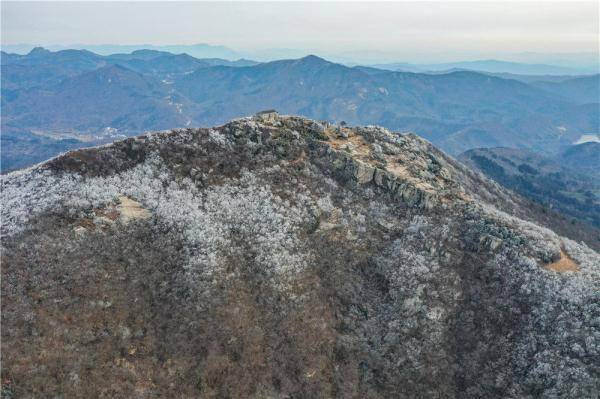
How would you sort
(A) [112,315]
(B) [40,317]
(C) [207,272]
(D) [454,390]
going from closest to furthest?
(B) [40,317] < (A) [112,315] < (D) [454,390] < (C) [207,272]

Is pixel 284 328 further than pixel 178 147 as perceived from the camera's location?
No

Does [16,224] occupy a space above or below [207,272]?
above

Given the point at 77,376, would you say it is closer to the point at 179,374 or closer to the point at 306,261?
the point at 179,374

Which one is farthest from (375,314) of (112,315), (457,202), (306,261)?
(112,315)

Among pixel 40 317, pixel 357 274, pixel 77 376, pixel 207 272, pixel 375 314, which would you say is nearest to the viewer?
pixel 77 376

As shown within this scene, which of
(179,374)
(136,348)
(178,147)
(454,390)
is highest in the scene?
(178,147)

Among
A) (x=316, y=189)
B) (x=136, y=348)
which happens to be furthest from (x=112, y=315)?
(x=316, y=189)
